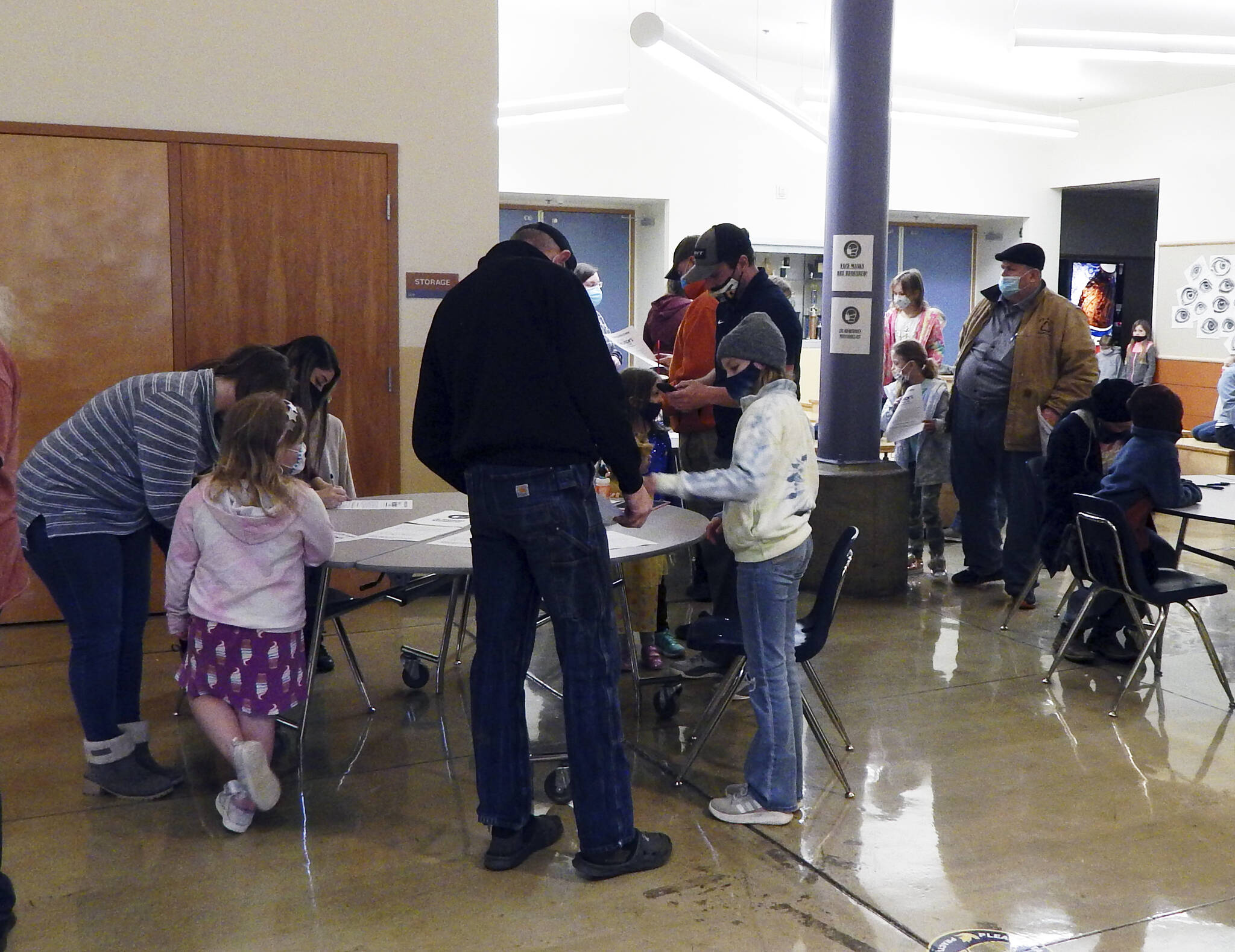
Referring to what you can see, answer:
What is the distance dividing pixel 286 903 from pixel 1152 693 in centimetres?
315

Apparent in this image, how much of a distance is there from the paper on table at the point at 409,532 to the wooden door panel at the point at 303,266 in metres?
1.79

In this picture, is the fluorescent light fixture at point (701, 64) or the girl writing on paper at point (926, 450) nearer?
the girl writing on paper at point (926, 450)

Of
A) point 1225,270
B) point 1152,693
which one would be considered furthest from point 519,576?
point 1225,270

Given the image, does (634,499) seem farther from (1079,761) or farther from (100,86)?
(100,86)

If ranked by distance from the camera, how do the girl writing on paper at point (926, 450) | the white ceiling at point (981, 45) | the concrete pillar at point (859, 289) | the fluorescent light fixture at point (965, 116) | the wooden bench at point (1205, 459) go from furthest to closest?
the fluorescent light fixture at point (965, 116)
the white ceiling at point (981, 45)
the wooden bench at point (1205, 459)
the girl writing on paper at point (926, 450)
the concrete pillar at point (859, 289)

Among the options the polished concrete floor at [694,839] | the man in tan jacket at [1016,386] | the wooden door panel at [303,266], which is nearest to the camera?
the polished concrete floor at [694,839]

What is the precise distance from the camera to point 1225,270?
38.7 feet

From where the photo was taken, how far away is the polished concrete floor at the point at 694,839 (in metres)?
2.57

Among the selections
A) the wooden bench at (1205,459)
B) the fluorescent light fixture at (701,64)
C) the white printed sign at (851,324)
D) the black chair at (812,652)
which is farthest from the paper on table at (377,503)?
the wooden bench at (1205,459)

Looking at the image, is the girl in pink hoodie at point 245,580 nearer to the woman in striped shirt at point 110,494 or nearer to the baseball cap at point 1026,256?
the woman in striped shirt at point 110,494

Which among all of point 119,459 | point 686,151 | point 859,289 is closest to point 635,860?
point 119,459

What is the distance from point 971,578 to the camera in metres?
5.91

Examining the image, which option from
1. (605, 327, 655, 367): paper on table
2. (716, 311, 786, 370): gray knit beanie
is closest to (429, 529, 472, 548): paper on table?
(716, 311, 786, 370): gray knit beanie

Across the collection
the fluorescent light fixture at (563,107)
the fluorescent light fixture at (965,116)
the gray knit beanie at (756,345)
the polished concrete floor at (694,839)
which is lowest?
the polished concrete floor at (694,839)
